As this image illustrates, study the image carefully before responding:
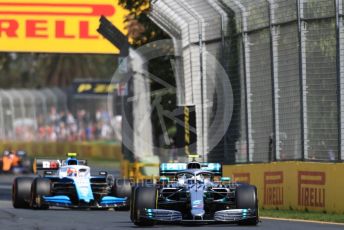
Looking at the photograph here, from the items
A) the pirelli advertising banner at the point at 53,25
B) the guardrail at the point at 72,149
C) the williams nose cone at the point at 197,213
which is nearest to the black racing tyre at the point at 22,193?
the williams nose cone at the point at 197,213

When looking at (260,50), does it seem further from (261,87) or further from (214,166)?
(214,166)

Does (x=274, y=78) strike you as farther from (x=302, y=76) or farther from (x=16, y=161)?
(x=16, y=161)

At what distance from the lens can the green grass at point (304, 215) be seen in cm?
1895

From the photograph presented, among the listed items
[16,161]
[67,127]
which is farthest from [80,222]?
[67,127]

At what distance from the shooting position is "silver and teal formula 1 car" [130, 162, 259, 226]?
16.6 meters

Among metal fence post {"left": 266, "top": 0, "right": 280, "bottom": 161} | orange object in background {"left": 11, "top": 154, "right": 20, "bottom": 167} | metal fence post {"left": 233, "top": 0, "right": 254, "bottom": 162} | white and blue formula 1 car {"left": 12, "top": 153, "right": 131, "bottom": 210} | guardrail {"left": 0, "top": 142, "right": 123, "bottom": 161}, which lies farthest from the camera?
guardrail {"left": 0, "top": 142, "right": 123, "bottom": 161}

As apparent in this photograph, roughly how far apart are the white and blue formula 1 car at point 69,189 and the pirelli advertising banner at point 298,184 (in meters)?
2.58

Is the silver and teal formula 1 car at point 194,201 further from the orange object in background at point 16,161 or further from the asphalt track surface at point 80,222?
the orange object in background at point 16,161

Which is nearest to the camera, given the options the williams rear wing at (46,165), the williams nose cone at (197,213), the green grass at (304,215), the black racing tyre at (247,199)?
the williams nose cone at (197,213)

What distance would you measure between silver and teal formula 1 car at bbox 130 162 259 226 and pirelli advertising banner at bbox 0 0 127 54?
65.8 feet

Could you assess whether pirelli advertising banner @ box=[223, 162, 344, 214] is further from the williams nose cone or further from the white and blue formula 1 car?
the williams nose cone

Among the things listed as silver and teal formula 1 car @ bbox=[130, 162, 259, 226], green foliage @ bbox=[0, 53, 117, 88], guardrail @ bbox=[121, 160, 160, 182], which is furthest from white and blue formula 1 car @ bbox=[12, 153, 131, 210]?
green foliage @ bbox=[0, 53, 117, 88]

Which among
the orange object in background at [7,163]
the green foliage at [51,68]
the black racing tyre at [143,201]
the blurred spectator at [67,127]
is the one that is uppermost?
the green foliage at [51,68]

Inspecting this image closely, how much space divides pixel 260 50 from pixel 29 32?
1548 cm
